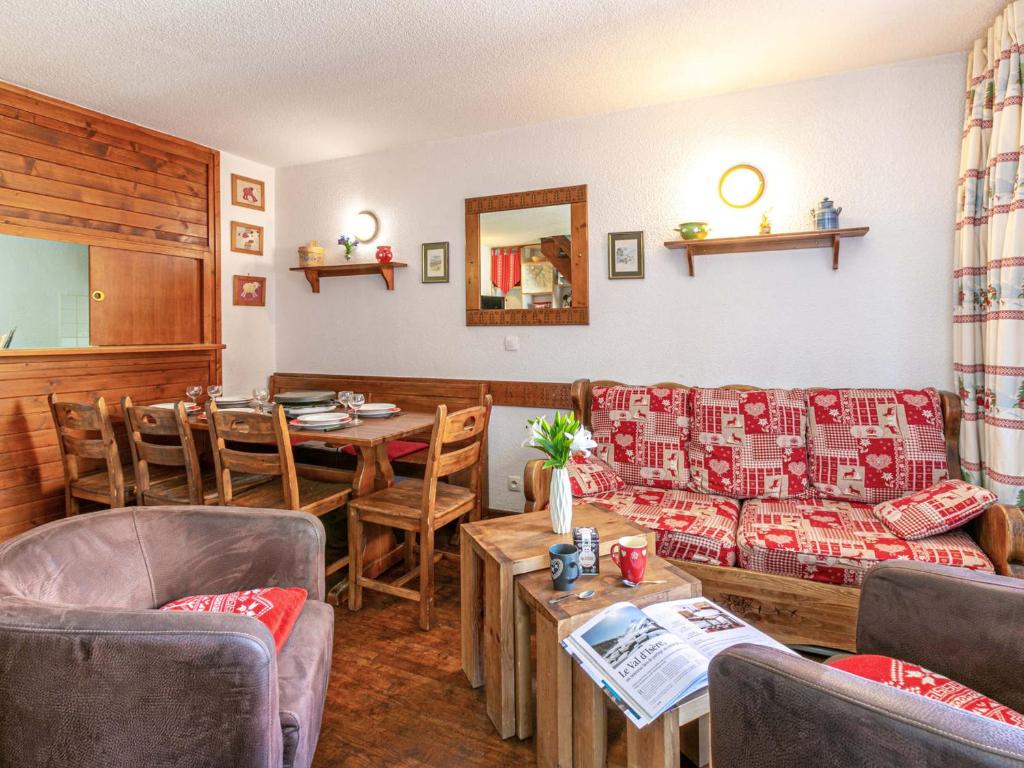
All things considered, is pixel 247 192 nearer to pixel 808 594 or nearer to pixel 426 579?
pixel 426 579

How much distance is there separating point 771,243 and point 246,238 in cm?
344

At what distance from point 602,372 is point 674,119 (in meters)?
1.43

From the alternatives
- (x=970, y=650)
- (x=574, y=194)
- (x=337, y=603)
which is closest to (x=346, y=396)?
(x=337, y=603)

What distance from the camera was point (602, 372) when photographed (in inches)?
131

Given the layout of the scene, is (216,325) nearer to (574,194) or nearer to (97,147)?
(97,147)

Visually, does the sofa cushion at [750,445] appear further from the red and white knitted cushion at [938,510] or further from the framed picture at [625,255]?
the framed picture at [625,255]

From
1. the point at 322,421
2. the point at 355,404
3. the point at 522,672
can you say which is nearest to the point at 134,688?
the point at 522,672

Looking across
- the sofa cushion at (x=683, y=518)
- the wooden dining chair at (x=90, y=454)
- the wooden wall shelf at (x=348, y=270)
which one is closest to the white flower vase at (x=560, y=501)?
the sofa cushion at (x=683, y=518)

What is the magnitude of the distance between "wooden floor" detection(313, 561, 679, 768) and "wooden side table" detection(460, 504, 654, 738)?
7cm

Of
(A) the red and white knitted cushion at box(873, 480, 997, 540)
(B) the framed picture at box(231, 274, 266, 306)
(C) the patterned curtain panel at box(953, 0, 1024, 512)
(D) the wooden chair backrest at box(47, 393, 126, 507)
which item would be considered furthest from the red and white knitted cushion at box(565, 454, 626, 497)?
(B) the framed picture at box(231, 274, 266, 306)

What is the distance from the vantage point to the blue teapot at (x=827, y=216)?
2.68 m

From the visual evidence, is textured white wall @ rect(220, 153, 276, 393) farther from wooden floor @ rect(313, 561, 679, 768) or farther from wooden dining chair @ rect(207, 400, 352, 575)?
wooden floor @ rect(313, 561, 679, 768)

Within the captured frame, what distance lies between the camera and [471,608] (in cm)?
193

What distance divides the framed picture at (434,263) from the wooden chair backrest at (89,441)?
1.92 metres
